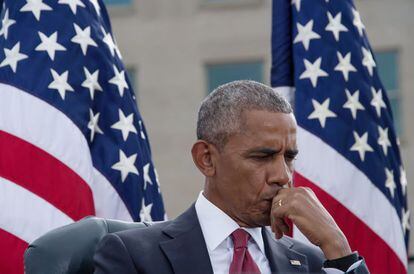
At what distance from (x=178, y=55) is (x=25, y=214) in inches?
752

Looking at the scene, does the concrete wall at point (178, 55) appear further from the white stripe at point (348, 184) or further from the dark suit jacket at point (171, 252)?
the dark suit jacket at point (171, 252)

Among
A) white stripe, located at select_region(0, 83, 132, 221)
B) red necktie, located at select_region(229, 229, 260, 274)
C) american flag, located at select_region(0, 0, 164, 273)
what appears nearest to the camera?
red necktie, located at select_region(229, 229, 260, 274)

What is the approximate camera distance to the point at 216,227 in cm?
450

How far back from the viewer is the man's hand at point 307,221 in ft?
14.0

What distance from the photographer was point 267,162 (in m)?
4.32

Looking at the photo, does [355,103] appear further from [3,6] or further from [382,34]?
[382,34]

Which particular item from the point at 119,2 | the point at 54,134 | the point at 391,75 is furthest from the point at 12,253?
the point at 119,2

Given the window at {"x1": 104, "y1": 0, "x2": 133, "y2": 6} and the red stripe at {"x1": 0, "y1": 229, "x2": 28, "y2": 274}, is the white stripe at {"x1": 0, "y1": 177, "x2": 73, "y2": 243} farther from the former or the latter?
the window at {"x1": 104, "y1": 0, "x2": 133, "y2": 6}

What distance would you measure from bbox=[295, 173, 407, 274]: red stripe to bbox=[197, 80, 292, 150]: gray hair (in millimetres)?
2288

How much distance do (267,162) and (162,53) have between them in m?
20.7

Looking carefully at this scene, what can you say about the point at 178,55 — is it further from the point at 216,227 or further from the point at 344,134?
the point at 216,227

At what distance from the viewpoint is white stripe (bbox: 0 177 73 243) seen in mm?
5910

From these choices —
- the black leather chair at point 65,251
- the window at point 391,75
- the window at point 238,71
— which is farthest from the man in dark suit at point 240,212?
the window at point 238,71

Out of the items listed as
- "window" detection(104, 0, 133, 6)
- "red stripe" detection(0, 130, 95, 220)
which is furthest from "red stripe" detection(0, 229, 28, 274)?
"window" detection(104, 0, 133, 6)
